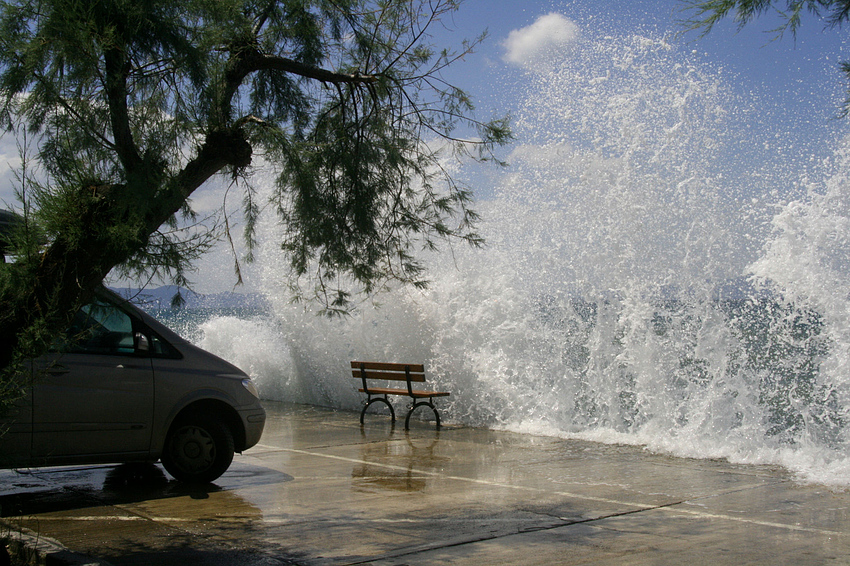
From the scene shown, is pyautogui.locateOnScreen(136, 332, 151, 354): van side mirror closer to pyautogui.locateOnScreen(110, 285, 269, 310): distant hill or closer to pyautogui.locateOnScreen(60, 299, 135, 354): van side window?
pyautogui.locateOnScreen(60, 299, 135, 354): van side window

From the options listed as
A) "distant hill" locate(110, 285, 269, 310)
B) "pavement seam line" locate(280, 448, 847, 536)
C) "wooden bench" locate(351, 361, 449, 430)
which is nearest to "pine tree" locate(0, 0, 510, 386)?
"distant hill" locate(110, 285, 269, 310)

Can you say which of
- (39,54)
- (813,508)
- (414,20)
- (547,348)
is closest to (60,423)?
(39,54)

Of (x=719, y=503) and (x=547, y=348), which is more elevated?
(x=547, y=348)

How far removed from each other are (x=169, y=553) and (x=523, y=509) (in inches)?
114

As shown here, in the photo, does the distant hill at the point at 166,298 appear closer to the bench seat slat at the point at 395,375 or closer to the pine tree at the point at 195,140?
the pine tree at the point at 195,140

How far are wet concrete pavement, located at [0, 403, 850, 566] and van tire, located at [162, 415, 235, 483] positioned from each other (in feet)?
0.58

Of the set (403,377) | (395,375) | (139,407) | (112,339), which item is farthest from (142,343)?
(395,375)

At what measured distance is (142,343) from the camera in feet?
23.1

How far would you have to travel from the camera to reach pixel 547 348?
12430 mm

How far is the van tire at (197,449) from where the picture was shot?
23.3ft

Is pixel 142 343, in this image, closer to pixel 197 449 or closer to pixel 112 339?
pixel 112 339

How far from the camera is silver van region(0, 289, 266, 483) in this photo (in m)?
6.26

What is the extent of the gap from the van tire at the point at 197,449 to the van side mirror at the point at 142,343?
0.78m

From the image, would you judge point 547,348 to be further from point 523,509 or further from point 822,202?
point 523,509
